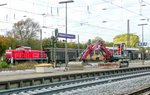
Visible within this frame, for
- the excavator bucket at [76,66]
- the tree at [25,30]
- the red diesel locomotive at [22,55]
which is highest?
the tree at [25,30]

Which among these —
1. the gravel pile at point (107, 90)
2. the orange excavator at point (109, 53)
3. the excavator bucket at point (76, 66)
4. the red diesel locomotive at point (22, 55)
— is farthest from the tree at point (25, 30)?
the gravel pile at point (107, 90)

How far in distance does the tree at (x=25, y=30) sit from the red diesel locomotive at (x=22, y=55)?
38165mm

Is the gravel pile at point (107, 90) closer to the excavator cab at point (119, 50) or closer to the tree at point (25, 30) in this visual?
the excavator cab at point (119, 50)

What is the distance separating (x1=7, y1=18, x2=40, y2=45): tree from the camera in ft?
333

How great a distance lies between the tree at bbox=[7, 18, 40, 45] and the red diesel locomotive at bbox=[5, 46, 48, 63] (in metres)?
38.2

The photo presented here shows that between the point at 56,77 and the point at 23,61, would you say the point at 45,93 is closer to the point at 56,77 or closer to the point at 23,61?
the point at 56,77

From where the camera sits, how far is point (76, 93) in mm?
17672

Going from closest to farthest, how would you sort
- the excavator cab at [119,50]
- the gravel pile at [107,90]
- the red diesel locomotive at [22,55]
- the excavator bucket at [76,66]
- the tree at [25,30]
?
1. the gravel pile at [107,90]
2. the excavator bucket at [76,66]
3. the excavator cab at [119,50]
4. the red diesel locomotive at [22,55]
5. the tree at [25,30]

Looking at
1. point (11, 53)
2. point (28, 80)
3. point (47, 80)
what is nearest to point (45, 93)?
point (28, 80)

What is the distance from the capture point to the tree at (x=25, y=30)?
333ft

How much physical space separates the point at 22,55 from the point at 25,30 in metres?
45.9

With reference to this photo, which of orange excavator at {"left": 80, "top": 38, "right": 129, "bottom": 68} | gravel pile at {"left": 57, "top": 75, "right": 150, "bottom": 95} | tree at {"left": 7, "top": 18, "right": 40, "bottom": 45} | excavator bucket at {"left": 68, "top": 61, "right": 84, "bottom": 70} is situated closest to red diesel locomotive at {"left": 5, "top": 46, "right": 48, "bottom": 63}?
orange excavator at {"left": 80, "top": 38, "right": 129, "bottom": 68}

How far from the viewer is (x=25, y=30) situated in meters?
103

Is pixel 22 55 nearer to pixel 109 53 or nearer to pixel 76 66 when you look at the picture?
pixel 109 53
